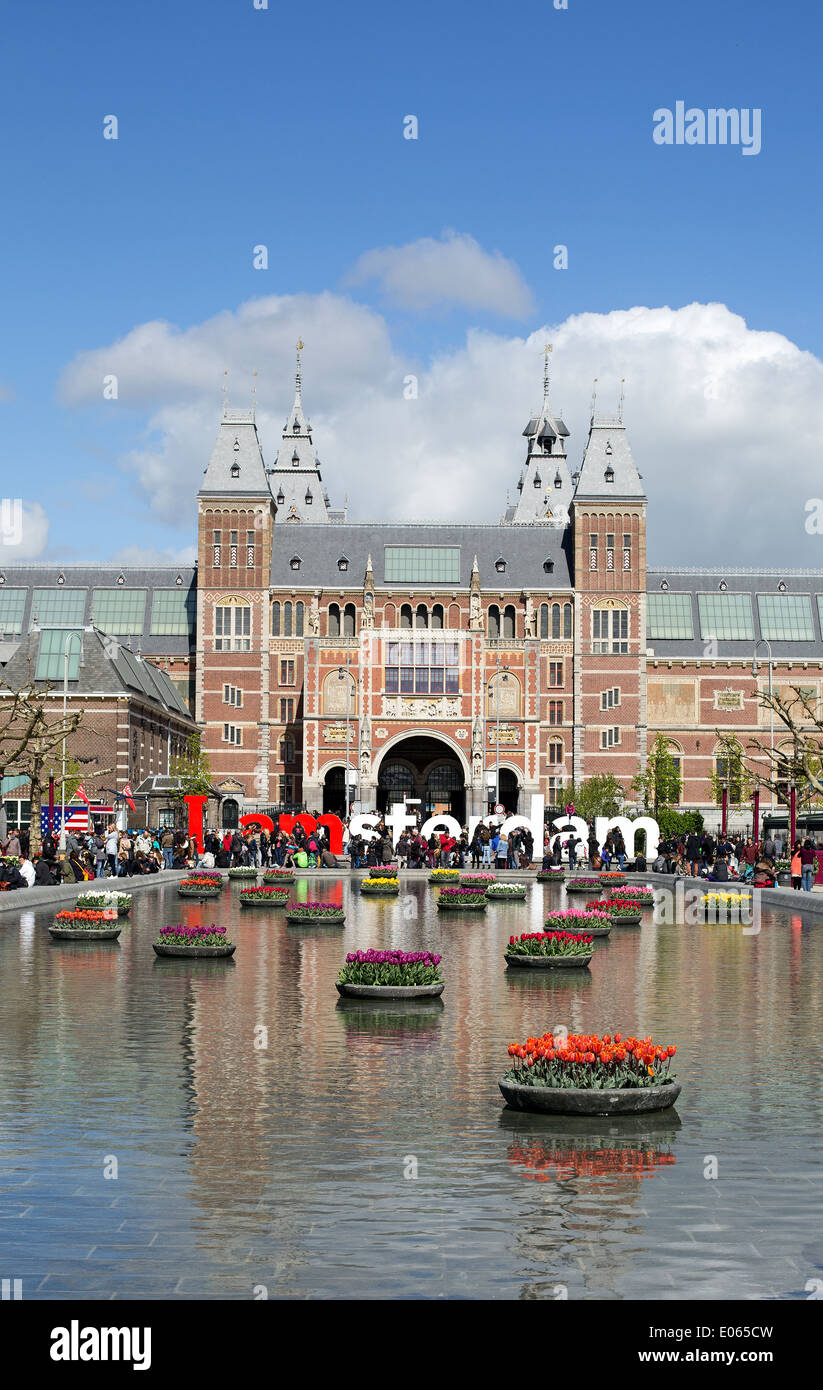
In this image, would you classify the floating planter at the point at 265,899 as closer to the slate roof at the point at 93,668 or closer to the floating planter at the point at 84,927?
the floating planter at the point at 84,927

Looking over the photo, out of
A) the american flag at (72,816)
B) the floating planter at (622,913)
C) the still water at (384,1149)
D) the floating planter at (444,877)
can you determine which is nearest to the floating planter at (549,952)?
the still water at (384,1149)

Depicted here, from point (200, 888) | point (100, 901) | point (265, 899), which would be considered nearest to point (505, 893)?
point (265, 899)

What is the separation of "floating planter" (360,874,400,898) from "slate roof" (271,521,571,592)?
5704 centimetres

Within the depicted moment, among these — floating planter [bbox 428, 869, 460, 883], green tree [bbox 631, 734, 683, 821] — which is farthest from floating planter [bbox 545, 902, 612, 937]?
green tree [bbox 631, 734, 683, 821]

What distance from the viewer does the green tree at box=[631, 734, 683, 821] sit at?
8369cm

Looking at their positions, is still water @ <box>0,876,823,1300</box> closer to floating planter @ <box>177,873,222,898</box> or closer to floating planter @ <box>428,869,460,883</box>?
floating planter @ <box>177,873,222,898</box>

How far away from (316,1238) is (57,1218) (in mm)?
1434

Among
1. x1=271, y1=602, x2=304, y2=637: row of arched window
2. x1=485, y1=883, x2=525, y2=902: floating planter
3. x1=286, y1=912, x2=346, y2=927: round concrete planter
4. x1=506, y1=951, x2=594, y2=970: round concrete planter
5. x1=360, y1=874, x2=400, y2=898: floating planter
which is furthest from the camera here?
x1=271, y1=602, x2=304, y2=637: row of arched window

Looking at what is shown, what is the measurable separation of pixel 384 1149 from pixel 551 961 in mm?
11084

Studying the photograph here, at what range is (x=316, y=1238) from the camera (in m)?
7.41
